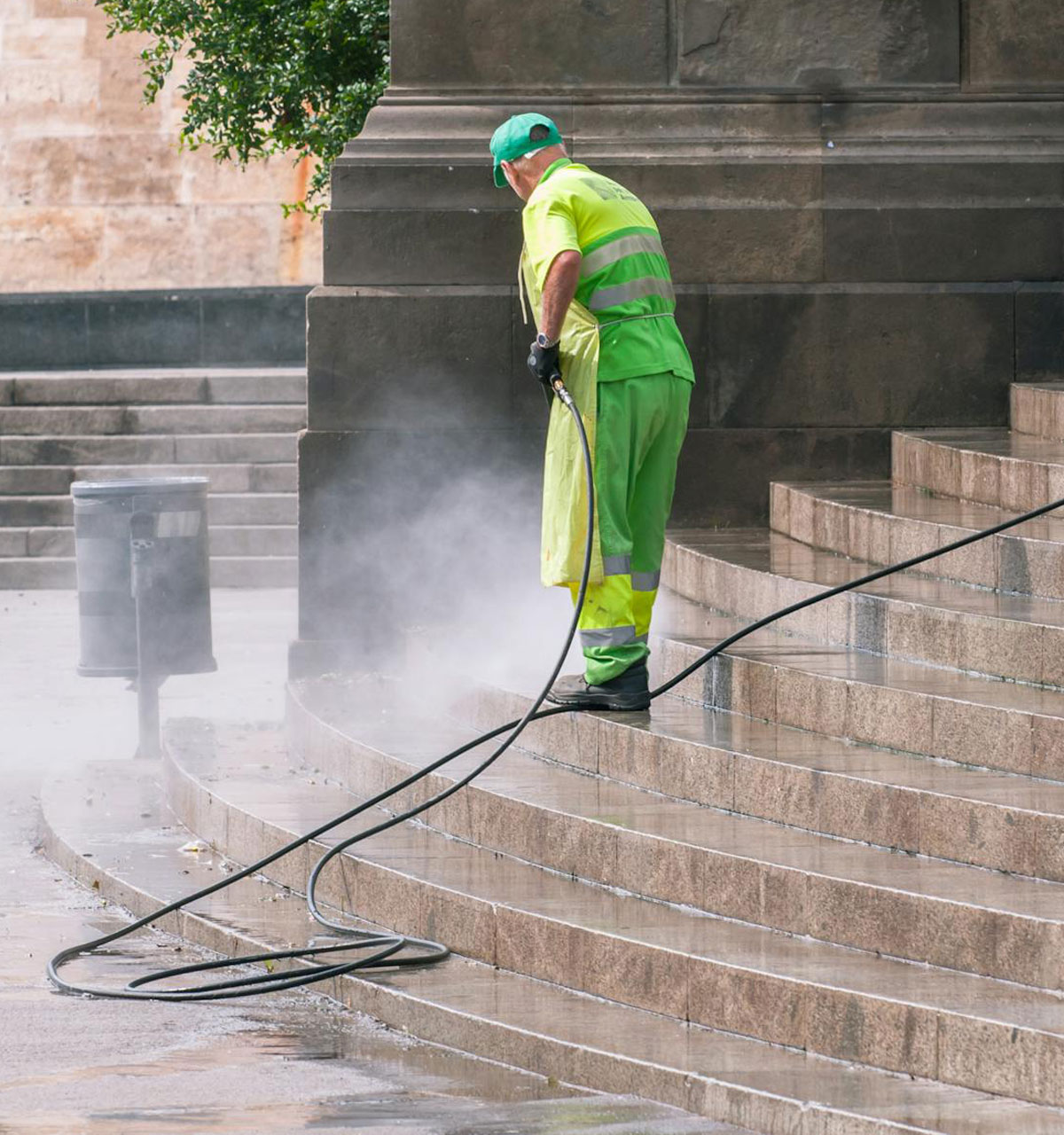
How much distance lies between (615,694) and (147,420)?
11.6 metres

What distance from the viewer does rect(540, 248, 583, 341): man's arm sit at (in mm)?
6414

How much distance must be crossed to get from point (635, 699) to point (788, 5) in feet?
13.1

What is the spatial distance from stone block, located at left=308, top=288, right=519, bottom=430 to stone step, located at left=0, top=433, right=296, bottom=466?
8.29 m

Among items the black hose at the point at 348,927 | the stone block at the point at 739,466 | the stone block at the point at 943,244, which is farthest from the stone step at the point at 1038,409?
the black hose at the point at 348,927

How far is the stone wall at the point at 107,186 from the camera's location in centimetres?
2534

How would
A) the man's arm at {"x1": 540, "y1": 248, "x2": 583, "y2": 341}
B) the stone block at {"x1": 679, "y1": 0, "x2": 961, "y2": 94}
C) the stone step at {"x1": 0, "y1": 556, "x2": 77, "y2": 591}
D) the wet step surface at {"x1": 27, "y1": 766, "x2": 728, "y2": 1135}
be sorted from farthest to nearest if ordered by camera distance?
the stone step at {"x1": 0, "y1": 556, "x2": 77, "y2": 591}, the stone block at {"x1": 679, "y1": 0, "x2": 961, "y2": 94}, the man's arm at {"x1": 540, "y1": 248, "x2": 583, "y2": 341}, the wet step surface at {"x1": 27, "y1": 766, "x2": 728, "y2": 1135}

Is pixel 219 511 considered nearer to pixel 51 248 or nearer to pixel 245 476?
pixel 245 476

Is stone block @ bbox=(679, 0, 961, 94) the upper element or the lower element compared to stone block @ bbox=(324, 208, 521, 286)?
upper

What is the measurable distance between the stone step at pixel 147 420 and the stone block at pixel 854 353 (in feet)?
28.6

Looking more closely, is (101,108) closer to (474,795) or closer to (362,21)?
(362,21)

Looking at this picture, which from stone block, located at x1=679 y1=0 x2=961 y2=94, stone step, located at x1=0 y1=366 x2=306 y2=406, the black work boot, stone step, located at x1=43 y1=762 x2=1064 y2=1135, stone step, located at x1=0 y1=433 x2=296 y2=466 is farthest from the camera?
stone step, located at x1=0 y1=366 x2=306 y2=406

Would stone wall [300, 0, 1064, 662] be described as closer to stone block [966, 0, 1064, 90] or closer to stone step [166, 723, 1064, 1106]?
stone block [966, 0, 1064, 90]

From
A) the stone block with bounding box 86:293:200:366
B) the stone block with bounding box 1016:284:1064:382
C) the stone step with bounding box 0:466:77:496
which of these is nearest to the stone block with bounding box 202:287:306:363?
the stone block with bounding box 86:293:200:366

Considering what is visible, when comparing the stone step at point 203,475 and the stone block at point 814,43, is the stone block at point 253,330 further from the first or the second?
the stone block at point 814,43
